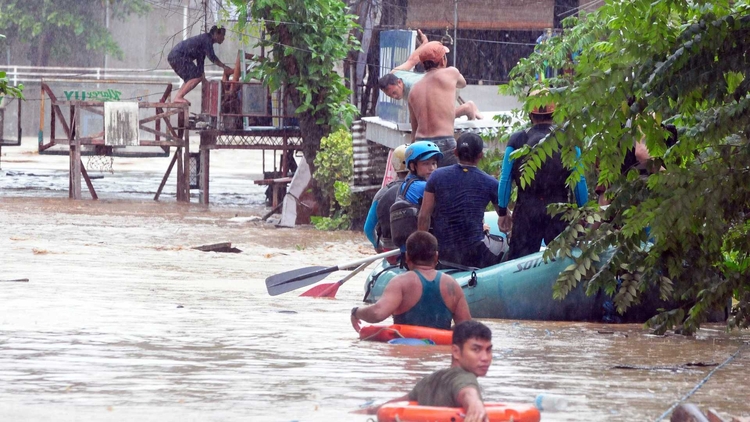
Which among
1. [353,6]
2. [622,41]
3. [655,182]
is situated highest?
[353,6]

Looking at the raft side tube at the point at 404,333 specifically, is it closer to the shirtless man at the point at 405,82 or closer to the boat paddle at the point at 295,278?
the boat paddle at the point at 295,278

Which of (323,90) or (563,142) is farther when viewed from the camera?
Result: (323,90)

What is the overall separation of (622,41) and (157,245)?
30.6ft

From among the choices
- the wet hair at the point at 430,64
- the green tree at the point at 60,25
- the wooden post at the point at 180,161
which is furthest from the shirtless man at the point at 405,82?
the green tree at the point at 60,25

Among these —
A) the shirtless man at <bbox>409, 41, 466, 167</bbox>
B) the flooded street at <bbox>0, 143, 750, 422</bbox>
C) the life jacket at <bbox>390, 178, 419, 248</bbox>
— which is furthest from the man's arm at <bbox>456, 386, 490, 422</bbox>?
the shirtless man at <bbox>409, 41, 466, 167</bbox>

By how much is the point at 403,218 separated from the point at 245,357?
261 centimetres

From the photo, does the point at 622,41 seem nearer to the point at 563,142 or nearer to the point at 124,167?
the point at 563,142

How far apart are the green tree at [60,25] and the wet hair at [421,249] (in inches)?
1414

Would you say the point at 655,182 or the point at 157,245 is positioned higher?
the point at 655,182

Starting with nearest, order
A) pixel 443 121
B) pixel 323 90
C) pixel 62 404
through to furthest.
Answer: pixel 62 404 → pixel 443 121 → pixel 323 90

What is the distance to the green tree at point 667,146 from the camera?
674cm

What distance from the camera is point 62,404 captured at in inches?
202

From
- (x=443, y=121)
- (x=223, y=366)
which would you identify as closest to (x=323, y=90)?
(x=443, y=121)

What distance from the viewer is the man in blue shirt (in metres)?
8.65
